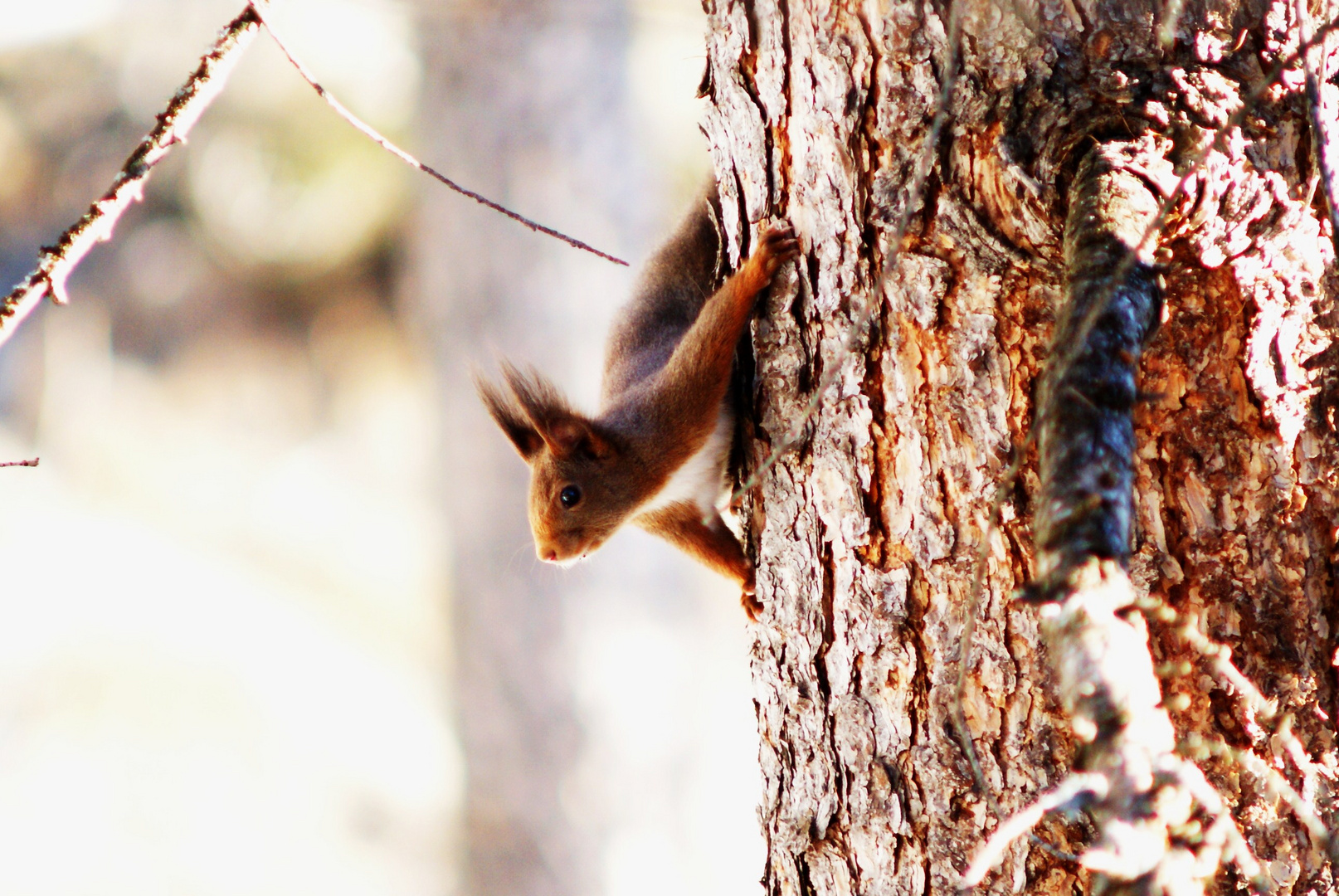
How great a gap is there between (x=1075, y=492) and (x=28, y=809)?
19.9 feet

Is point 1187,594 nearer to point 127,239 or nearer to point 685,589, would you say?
point 685,589

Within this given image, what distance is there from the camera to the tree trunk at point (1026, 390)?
0.98 meters

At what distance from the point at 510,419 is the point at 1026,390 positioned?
1.11 metres

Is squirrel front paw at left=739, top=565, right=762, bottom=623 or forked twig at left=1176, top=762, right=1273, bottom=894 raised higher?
squirrel front paw at left=739, top=565, right=762, bottom=623

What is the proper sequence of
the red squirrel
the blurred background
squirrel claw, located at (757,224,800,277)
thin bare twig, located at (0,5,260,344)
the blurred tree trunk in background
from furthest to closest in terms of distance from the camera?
the blurred background < the blurred tree trunk in background < the red squirrel < squirrel claw, located at (757,224,800,277) < thin bare twig, located at (0,5,260,344)

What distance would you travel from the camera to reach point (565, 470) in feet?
6.28

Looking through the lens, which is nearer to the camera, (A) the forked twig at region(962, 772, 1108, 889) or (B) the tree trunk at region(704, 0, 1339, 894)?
(A) the forked twig at region(962, 772, 1108, 889)

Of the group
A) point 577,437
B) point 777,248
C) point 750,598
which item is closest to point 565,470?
point 577,437

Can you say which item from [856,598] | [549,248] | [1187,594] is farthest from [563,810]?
[1187,594]

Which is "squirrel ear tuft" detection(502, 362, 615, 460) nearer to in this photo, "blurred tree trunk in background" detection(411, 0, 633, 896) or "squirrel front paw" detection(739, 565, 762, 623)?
"squirrel front paw" detection(739, 565, 762, 623)

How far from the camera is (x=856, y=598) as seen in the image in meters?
1.24

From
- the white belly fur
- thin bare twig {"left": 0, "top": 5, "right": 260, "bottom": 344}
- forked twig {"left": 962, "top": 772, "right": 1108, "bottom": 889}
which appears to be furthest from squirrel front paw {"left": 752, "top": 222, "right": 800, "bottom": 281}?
forked twig {"left": 962, "top": 772, "right": 1108, "bottom": 889}

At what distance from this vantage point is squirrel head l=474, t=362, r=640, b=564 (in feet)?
6.08

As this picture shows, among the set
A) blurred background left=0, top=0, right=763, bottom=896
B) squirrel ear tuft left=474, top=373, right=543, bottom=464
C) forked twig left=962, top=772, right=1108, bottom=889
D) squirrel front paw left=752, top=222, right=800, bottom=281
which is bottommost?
forked twig left=962, top=772, right=1108, bottom=889
